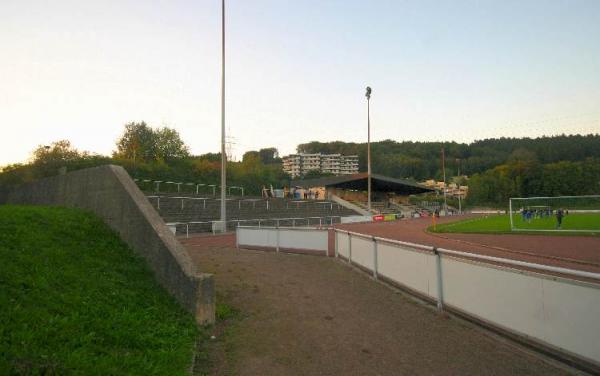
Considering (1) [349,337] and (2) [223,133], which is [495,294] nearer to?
(1) [349,337]

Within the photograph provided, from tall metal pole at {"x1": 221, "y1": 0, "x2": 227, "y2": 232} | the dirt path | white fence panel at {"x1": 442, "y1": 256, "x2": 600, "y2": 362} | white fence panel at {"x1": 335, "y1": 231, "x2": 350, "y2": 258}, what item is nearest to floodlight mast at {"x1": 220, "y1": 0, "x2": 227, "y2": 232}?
tall metal pole at {"x1": 221, "y1": 0, "x2": 227, "y2": 232}

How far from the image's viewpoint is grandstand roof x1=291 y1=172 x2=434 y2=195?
57906 millimetres

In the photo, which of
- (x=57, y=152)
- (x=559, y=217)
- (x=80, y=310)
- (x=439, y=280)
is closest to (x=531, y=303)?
(x=439, y=280)

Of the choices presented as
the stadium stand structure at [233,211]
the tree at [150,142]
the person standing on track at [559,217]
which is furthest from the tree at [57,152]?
the person standing on track at [559,217]

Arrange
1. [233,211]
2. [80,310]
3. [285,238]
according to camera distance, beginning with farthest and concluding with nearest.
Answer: [233,211], [285,238], [80,310]

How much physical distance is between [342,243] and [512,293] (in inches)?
293

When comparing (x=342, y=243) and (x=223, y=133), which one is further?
(x=223, y=133)

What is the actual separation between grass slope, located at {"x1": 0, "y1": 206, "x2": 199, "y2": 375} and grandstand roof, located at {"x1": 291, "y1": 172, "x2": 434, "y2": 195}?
50397 mm

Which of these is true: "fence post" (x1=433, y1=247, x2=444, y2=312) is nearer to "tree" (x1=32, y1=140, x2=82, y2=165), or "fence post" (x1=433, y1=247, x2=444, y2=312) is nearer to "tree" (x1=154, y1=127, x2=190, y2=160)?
"tree" (x1=32, y1=140, x2=82, y2=165)

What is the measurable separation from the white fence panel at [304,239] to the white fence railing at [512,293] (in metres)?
4.66

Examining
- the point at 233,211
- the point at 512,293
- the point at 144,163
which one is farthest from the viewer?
the point at 144,163

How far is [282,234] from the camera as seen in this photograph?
14.2 m

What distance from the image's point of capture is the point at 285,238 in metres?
14.1

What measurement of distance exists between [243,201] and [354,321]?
1146 inches
